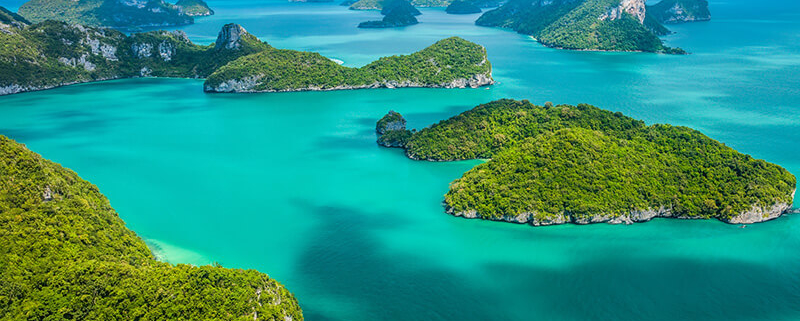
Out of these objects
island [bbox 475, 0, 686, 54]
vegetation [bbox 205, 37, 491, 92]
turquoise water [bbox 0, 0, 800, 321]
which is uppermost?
island [bbox 475, 0, 686, 54]

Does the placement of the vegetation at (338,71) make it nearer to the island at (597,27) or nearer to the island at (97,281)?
the island at (597,27)

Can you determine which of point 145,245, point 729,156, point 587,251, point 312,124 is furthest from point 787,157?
point 145,245

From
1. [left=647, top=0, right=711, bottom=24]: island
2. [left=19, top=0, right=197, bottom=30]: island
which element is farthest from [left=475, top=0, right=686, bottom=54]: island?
[left=19, top=0, right=197, bottom=30]: island

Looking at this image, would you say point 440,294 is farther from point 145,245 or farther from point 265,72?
point 265,72

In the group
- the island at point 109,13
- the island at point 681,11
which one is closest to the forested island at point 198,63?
the island at point 109,13

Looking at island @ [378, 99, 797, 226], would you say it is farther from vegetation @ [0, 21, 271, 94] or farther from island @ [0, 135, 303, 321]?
vegetation @ [0, 21, 271, 94]

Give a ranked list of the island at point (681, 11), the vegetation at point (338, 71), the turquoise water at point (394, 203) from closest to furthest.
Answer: the turquoise water at point (394, 203)
the vegetation at point (338, 71)
the island at point (681, 11)

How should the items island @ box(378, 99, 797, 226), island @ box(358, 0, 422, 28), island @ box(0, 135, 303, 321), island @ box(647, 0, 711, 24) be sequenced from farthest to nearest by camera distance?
island @ box(358, 0, 422, 28)
island @ box(647, 0, 711, 24)
island @ box(378, 99, 797, 226)
island @ box(0, 135, 303, 321)
